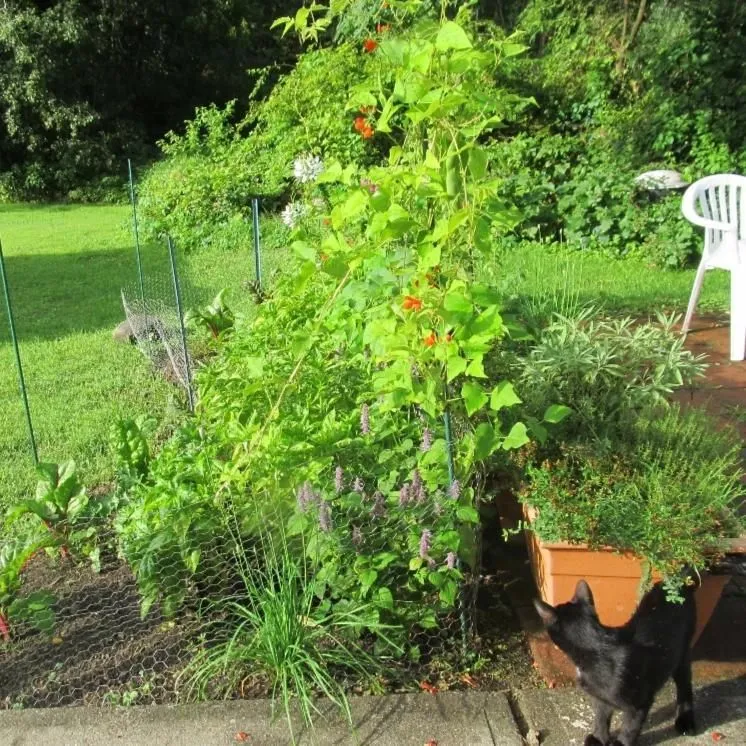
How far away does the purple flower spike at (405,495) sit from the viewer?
2334mm

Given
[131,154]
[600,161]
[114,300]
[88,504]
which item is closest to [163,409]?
[88,504]

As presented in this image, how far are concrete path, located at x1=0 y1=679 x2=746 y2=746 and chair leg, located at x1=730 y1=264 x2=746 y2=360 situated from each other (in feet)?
9.75

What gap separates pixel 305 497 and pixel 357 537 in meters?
0.18

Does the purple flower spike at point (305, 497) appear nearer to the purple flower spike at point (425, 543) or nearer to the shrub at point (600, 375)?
the purple flower spike at point (425, 543)

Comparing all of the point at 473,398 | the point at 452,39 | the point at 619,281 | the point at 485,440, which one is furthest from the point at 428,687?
the point at 619,281

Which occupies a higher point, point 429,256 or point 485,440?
point 429,256

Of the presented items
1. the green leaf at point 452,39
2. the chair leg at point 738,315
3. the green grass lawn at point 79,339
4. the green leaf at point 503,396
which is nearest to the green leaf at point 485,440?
the green leaf at point 503,396

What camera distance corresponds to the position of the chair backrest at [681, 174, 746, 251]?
5.33 meters

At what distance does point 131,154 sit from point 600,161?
12375mm

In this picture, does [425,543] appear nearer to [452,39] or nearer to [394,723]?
[394,723]

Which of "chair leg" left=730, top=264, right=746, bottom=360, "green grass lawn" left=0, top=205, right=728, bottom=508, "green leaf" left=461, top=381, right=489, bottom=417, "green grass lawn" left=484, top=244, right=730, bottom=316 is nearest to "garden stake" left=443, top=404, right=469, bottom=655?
"green leaf" left=461, top=381, right=489, bottom=417

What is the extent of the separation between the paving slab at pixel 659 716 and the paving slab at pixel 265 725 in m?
0.08

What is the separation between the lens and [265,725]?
2.20m

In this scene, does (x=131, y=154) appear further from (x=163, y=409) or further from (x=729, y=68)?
(x=163, y=409)
